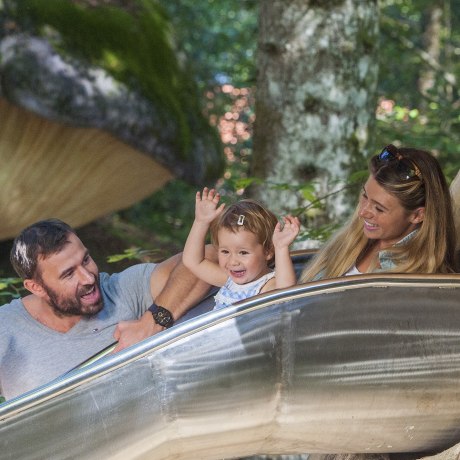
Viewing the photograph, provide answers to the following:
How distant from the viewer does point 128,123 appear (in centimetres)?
395

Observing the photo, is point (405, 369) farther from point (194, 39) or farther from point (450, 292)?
point (194, 39)

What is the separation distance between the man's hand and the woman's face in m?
0.68

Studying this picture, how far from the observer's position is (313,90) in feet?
13.0

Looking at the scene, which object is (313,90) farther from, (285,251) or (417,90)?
(417,90)

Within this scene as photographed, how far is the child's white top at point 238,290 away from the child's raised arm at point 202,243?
0.06 meters

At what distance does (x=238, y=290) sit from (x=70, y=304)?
0.48 metres

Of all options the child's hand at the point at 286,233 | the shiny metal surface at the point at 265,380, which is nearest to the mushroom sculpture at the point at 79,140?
the child's hand at the point at 286,233

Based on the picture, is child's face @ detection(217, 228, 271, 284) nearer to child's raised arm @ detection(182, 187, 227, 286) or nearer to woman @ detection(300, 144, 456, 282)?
child's raised arm @ detection(182, 187, 227, 286)

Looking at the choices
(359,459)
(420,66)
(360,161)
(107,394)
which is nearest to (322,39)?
(360,161)

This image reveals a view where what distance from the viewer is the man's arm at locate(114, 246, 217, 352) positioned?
287 cm

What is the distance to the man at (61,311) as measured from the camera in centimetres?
279

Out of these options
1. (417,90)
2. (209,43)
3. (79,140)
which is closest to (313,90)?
(79,140)

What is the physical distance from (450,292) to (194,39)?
5.28 metres

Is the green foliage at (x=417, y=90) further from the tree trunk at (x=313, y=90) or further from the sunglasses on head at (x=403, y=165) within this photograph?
the sunglasses on head at (x=403, y=165)
